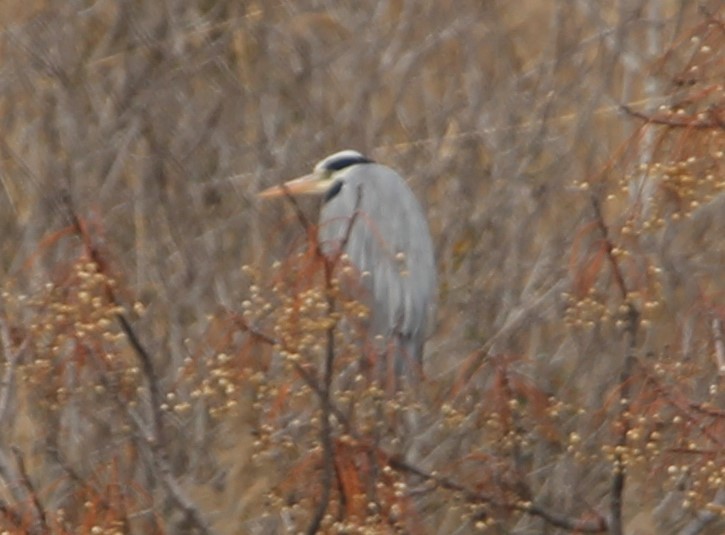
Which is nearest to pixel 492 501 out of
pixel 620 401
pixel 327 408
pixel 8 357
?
pixel 620 401

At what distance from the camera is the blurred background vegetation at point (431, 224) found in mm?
3527

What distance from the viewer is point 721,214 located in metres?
5.62

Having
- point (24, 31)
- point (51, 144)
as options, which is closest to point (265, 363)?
point (51, 144)

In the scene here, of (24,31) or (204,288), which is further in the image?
(24,31)

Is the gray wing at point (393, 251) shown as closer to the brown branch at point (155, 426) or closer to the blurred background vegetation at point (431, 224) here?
the blurred background vegetation at point (431, 224)

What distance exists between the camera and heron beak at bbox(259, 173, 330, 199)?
567 cm

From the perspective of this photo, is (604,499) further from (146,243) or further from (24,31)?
(24,31)

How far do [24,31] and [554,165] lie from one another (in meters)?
1.79

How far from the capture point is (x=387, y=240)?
5.18 metres

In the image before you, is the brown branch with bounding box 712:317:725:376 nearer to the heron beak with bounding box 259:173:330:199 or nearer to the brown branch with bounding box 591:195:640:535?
the brown branch with bounding box 591:195:640:535

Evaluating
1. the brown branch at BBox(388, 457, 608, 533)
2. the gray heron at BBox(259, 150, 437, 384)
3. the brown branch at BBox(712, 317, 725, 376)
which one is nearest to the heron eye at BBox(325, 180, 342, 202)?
the gray heron at BBox(259, 150, 437, 384)

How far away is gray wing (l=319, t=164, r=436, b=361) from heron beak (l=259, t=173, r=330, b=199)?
21 cm

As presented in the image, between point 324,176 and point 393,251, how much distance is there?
0.76 m

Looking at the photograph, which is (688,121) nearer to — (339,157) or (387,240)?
(387,240)
